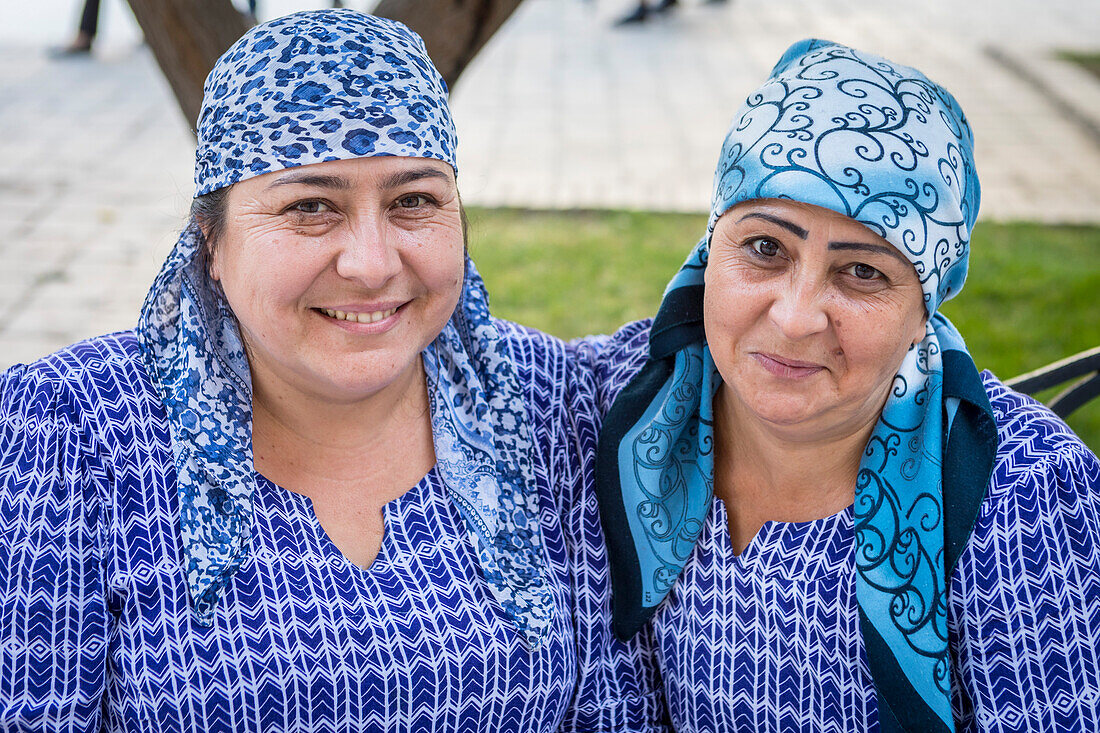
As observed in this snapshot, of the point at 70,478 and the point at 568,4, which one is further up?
the point at 70,478

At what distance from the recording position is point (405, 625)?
2.24 meters

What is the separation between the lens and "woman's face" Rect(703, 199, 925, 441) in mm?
2102

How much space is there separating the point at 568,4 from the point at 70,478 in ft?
45.4

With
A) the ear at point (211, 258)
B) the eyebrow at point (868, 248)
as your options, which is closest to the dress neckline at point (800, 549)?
the eyebrow at point (868, 248)

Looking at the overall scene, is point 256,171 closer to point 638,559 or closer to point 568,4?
point 638,559

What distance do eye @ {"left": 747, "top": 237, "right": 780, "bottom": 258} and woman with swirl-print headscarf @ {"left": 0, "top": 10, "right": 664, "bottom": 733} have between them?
0.58 m

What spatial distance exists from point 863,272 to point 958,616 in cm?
69

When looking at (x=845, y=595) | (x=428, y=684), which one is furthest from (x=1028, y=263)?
(x=428, y=684)

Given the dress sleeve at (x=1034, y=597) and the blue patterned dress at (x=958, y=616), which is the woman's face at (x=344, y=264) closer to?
the blue patterned dress at (x=958, y=616)

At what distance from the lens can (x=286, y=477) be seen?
2.33m

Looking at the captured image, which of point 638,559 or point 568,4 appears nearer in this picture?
point 638,559

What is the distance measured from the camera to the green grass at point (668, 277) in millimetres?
5961

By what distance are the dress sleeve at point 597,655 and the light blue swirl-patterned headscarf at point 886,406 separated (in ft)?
0.19

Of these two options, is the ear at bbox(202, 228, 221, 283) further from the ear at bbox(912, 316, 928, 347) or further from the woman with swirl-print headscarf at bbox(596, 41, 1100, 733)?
the ear at bbox(912, 316, 928, 347)
